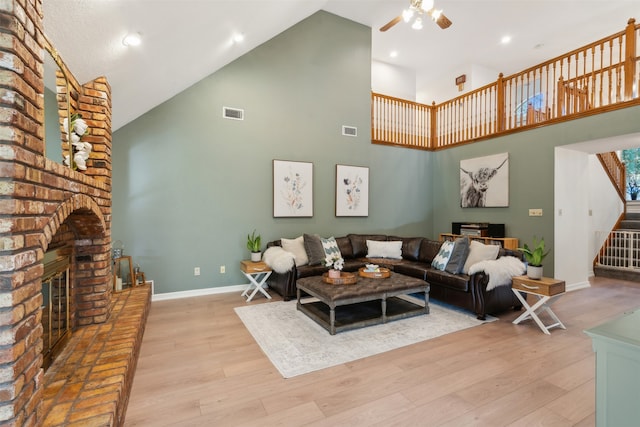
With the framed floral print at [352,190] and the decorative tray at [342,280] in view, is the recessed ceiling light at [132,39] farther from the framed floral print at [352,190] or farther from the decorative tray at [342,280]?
the framed floral print at [352,190]

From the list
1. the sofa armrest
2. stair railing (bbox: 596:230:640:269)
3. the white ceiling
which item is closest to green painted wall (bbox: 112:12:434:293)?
the white ceiling

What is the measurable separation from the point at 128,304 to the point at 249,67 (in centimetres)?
396

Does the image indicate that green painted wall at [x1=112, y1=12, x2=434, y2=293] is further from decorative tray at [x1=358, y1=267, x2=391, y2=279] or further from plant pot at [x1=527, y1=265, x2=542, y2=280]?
plant pot at [x1=527, y1=265, x2=542, y2=280]

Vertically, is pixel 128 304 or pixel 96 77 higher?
pixel 96 77

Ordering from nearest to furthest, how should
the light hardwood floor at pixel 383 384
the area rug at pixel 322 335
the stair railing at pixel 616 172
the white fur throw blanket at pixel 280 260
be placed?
the light hardwood floor at pixel 383 384, the area rug at pixel 322 335, the white fur throw blanket at pixel 280 260, the stair railing at pixel 616 172

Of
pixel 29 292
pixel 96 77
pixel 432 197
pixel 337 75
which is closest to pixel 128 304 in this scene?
pixel 29 292

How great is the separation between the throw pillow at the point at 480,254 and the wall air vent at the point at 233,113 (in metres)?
4.10

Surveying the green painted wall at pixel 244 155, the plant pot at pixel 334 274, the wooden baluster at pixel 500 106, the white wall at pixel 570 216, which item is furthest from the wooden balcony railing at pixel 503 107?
the plant pot at pixel 334 274

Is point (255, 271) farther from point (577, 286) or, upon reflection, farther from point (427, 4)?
point (577, 286)

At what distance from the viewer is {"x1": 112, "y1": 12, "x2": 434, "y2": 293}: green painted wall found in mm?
4359

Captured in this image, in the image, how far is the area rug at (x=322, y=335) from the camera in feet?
8.57

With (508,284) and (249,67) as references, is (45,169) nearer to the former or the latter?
(249,67)

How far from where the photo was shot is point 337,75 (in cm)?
577

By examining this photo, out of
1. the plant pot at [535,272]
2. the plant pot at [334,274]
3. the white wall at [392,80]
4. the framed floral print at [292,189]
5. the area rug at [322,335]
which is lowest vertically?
the area rug at [322,335]
